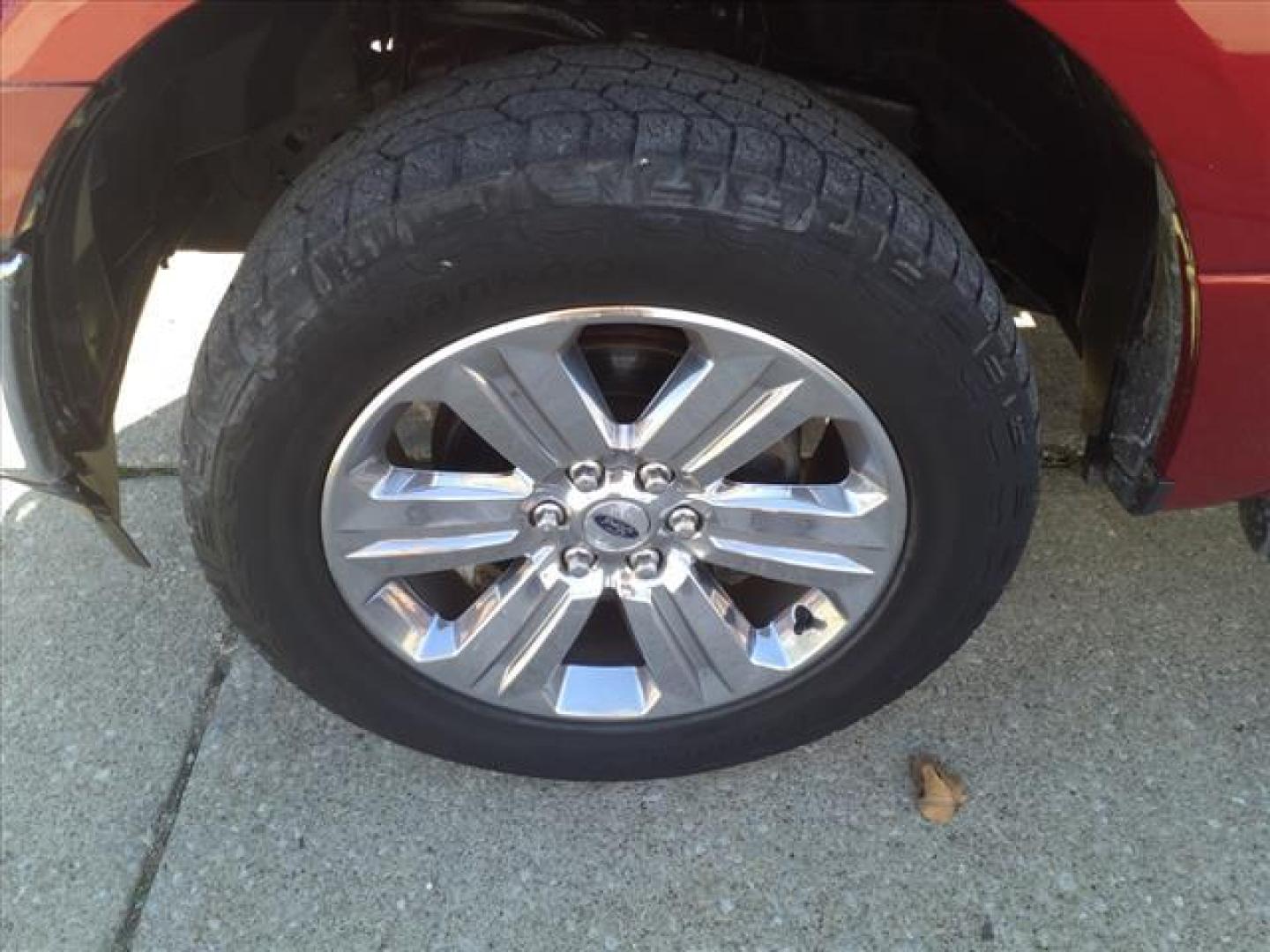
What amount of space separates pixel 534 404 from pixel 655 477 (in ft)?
0.74

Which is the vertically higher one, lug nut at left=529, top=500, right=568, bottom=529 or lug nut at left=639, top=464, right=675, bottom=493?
lug nut at left=639, top=464, right=675, bottom=493

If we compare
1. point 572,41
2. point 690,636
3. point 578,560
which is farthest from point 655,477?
point 572,41

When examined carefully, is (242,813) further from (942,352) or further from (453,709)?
(942,352)

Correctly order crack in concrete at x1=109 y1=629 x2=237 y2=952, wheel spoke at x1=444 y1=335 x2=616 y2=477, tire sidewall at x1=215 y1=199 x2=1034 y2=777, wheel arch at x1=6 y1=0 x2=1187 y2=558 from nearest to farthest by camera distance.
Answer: tire sidewall at x1=215 y1=199 x2=1034 y2=777 < wheel spoke at x1=444 y1=335 x2=616 y2=477 < wheel arch at x1=6 y1=0 x2=1187 y2=558 < crack in concrete at x1=109 y1=629 x2=237 y2=952

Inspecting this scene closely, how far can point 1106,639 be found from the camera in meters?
2.42

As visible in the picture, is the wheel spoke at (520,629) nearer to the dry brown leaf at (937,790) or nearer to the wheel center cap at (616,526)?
the wheel center cap at (616,526)

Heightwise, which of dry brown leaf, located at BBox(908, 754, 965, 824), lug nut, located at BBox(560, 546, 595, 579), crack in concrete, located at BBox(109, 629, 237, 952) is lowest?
crack in concrete, located at BBox(109, 629, 237, 952)

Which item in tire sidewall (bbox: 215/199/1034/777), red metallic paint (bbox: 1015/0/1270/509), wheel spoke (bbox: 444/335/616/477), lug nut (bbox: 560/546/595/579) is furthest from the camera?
lug nut (bbox: 560/546/595/579)

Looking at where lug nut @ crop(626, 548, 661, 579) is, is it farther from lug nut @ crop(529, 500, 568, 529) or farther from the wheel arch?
the wheel arch

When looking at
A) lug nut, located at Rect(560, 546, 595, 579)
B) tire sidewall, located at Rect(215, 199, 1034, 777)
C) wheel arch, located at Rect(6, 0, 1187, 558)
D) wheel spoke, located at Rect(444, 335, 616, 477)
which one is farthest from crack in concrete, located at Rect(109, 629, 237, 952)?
wheel spoke, located at Rect(444, 335, 616, 477)

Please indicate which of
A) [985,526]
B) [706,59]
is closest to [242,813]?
[985,526]

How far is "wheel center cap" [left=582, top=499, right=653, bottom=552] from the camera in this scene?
185 cm

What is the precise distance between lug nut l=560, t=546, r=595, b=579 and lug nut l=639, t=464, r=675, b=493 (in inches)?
6.5

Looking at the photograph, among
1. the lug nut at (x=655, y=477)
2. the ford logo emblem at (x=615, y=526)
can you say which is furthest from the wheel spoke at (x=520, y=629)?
the lug nut at (x=655, y=477)
